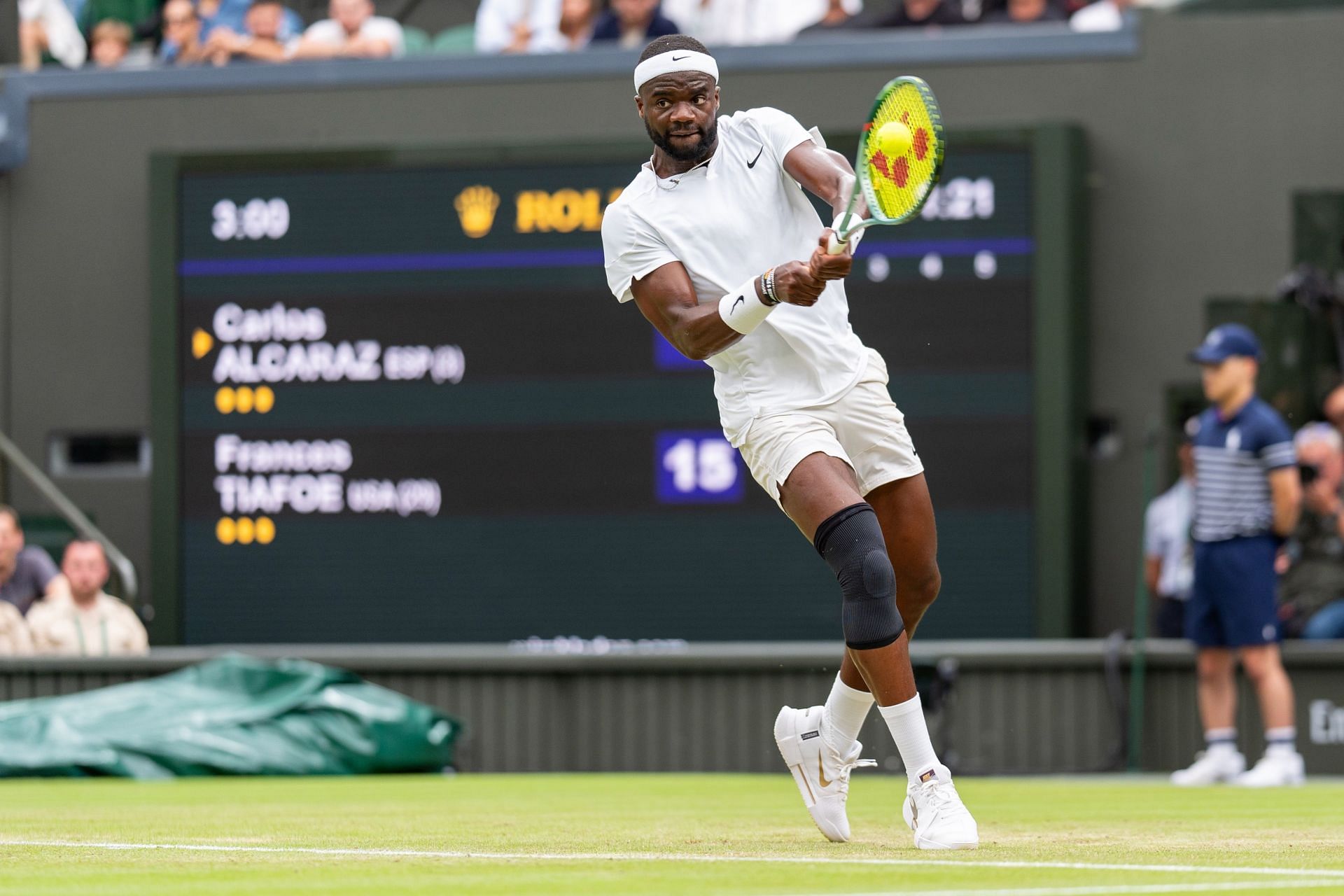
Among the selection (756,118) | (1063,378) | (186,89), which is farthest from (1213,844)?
(186,89)

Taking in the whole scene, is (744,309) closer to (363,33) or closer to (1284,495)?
(1284,495)

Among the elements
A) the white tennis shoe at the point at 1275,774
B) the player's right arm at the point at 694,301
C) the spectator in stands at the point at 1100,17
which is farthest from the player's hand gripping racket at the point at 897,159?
the spectator in stands at the point at 1100,17

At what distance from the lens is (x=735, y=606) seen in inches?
404

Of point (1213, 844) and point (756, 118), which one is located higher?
point (756, 118)

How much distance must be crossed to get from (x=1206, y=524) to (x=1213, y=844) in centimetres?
408

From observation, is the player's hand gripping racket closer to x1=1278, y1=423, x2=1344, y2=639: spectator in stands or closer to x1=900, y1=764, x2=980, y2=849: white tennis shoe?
x1=900, y1=764, x2=980, y2=849: white tennis shoe

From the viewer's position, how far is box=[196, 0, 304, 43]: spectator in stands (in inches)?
487

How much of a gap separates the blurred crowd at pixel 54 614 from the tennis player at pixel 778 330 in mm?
5715

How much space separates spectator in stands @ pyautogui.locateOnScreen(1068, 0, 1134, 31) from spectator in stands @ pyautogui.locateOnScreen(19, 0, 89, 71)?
5.75 m

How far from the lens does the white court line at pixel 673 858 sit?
419cm

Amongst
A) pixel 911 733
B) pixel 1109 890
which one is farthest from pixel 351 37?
pixel 1109 890

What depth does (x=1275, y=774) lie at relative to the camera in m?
8.62

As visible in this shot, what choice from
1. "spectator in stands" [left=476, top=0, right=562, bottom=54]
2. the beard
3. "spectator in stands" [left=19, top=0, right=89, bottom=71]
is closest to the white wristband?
the beard

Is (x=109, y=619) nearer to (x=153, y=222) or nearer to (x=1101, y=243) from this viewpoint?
(x=153, y=222)
